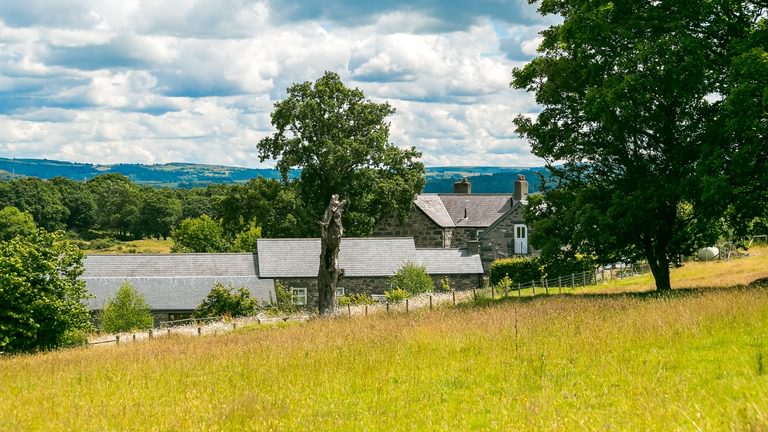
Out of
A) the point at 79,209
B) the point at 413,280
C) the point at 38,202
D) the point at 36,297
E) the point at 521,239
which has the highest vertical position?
the point at 38,202

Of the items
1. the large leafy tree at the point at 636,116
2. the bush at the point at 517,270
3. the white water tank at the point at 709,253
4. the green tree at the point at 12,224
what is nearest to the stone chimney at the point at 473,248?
the bush at the point at 517,270

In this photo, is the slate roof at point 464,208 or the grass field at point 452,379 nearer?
the grass field at point 452,379

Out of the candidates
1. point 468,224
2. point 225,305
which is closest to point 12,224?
point 468,224

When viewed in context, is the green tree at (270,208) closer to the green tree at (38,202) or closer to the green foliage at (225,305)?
the green foliage at (225,305)

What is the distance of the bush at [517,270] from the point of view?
50.3 meters

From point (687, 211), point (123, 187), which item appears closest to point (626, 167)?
point (687, 211)

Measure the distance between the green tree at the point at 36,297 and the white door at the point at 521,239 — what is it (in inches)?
1384

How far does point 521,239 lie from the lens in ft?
186

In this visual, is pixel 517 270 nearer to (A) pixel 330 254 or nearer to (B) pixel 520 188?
(B) pixel 520 188

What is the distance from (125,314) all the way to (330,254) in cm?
1753

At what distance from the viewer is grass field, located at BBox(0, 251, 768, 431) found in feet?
29.0

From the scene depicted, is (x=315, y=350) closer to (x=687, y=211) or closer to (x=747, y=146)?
(x=747, y=146)

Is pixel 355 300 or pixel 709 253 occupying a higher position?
pixel 709 253

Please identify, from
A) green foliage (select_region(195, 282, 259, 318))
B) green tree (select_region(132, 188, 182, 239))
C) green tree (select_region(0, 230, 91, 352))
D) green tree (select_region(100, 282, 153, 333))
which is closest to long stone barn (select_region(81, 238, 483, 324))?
green foliage (select_region(195, 282, 259, 318))
